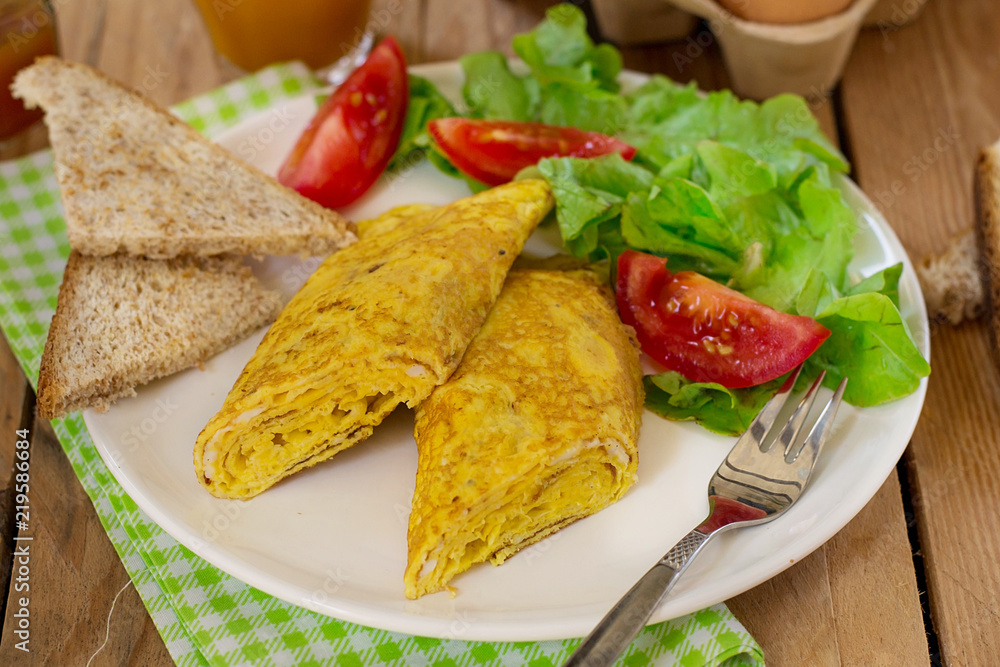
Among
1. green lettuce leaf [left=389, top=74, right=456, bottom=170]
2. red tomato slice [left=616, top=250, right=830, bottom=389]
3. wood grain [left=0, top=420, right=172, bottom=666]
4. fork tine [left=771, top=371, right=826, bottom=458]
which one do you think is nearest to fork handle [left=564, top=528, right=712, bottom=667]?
fork tine [left=771, top=371, right=826, bottom=458]

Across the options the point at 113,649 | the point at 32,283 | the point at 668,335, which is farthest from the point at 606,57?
the point at 113,649

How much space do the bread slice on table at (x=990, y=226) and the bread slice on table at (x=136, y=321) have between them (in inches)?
95.3

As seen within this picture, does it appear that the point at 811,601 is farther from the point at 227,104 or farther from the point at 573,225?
the point at 227,104

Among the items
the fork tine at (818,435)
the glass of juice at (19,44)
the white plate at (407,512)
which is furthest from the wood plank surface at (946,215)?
the glass of juice at (19,44)

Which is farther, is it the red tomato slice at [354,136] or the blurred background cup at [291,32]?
the blurred background cup at [291,32]

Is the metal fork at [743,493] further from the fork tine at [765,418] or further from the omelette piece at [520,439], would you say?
the omelette piece at [520,439]

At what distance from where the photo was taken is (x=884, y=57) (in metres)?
4.06

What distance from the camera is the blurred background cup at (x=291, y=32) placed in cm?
367

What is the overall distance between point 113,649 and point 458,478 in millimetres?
1077

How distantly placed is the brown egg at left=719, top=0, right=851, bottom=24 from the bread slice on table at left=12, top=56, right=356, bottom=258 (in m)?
1.86

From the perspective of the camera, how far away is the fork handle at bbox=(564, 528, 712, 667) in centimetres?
177

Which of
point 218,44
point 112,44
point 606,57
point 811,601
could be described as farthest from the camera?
point 112,44

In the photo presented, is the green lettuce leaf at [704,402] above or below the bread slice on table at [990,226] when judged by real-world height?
below

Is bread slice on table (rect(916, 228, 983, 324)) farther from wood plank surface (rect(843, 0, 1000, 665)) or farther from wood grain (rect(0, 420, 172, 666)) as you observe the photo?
wood grain (rect(0, 420, 172, 666))
